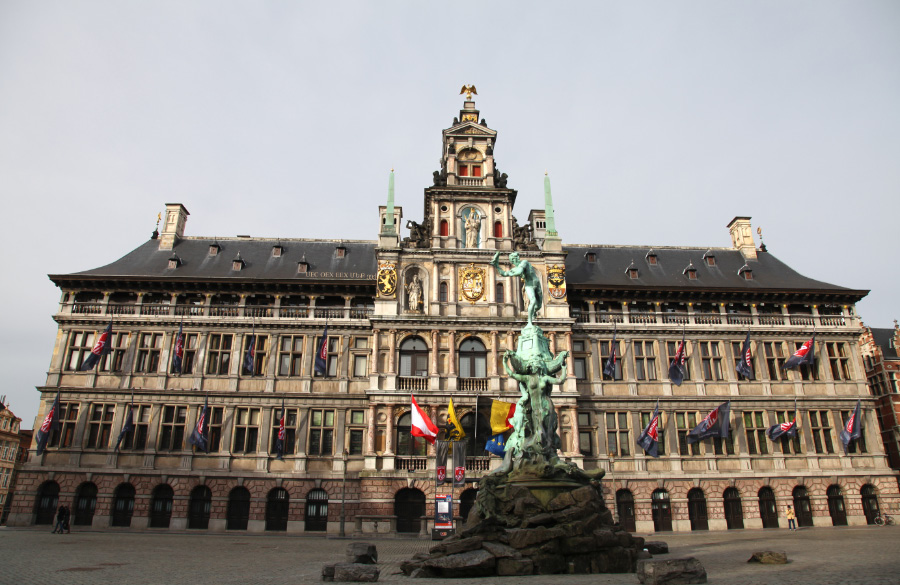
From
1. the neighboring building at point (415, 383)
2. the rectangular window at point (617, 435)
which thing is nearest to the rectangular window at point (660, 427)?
the neighboring building at point (415, 383)

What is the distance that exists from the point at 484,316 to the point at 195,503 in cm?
1920

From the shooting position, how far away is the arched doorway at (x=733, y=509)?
35062 millimetres

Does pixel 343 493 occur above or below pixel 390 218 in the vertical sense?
below

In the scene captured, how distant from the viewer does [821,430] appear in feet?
121

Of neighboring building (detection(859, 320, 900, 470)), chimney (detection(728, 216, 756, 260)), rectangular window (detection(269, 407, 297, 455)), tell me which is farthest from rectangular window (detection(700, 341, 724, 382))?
rectangular window (detection(269, 407, 297, 455))

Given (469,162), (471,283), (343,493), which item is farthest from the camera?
(469,162)

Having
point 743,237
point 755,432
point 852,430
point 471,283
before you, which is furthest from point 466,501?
point 743,237

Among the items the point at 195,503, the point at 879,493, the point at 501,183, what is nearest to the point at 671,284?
the point at 501,183

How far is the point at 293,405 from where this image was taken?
1406 inches

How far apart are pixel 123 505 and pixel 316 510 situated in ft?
34.3

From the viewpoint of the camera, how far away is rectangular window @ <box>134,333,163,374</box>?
3619 cm

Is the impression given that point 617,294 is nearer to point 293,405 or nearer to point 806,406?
point 806,406

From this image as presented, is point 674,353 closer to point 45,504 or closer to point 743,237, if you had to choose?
point 743,237

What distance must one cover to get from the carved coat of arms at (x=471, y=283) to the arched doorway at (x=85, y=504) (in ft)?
75.9
